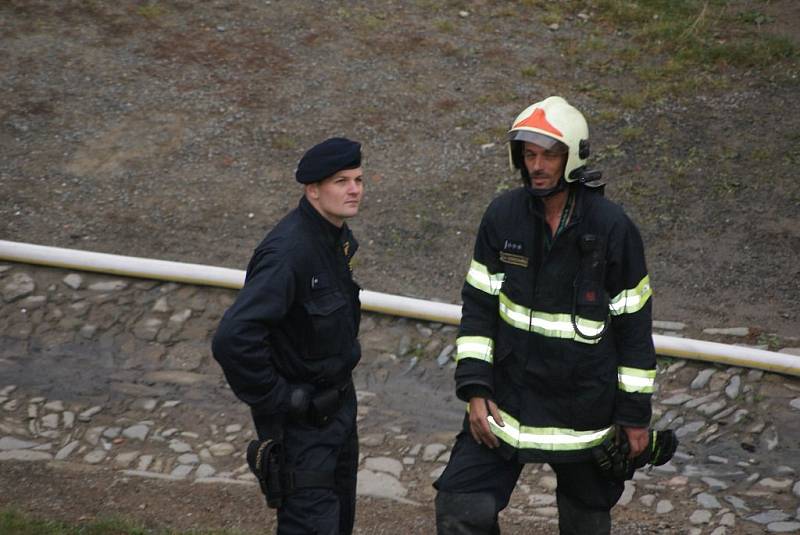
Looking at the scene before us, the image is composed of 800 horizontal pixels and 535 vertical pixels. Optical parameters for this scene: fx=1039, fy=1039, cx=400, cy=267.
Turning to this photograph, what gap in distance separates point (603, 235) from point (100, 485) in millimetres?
3474

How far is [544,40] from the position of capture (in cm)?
1185

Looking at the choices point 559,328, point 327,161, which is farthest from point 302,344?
point 559,328

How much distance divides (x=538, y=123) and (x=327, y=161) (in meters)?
0.91

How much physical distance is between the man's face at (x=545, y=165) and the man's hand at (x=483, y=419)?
37.7 inches

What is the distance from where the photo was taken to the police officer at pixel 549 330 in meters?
4.34

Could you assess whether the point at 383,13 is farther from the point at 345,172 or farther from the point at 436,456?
the point at 345,172

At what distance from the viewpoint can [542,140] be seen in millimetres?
4324

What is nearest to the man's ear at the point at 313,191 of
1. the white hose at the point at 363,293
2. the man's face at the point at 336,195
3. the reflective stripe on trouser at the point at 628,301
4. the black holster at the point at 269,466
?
the man's face at the point at 336,195

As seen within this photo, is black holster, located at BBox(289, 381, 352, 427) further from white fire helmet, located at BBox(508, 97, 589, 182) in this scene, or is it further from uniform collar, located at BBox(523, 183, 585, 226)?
white fire helmet, located at BBox(508, 97, 589, 182)

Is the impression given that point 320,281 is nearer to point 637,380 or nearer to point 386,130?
point 637,380

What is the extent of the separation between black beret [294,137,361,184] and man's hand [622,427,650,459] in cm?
164

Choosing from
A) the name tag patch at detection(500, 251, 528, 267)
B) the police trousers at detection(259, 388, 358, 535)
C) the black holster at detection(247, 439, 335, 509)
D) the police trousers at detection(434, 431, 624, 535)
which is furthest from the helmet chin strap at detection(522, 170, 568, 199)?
the black holster at detection(247, 439, 335, 509)

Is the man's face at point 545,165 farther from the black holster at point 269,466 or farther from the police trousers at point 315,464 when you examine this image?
the black holster at point 269,466

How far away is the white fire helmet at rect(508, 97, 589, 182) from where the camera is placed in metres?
4.32
